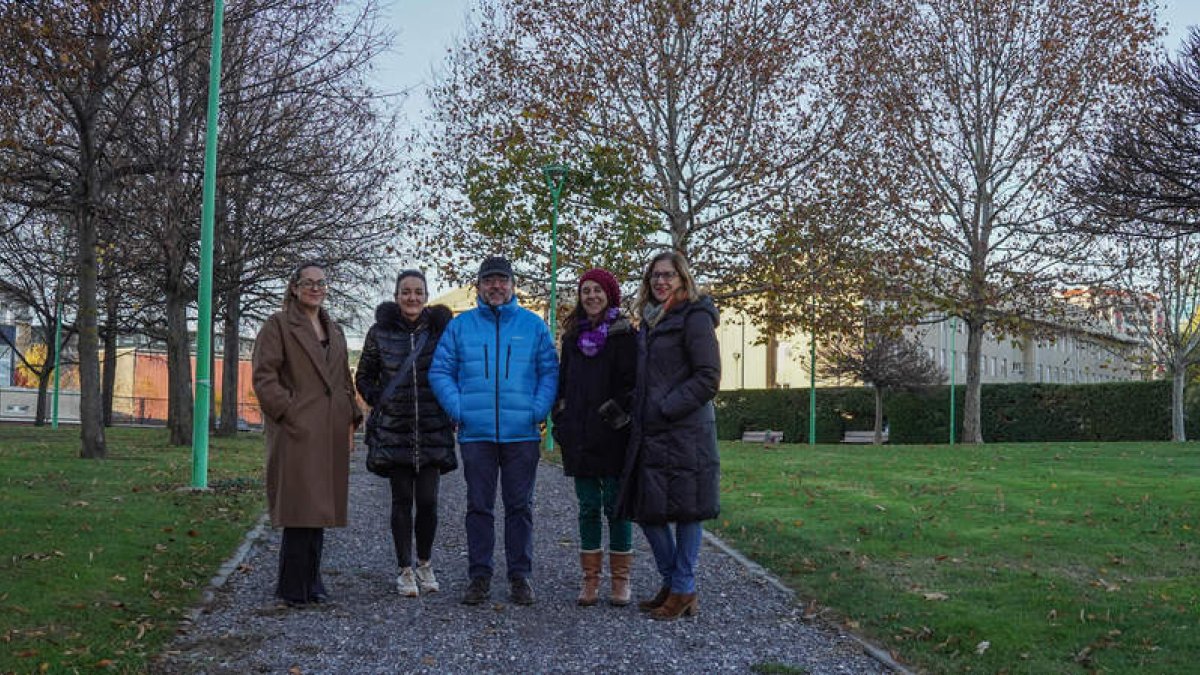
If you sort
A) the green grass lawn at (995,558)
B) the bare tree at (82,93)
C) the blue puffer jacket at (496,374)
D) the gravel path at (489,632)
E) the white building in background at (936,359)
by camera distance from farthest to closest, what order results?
the white building in background at (936,359) → the bare tree at (82,93) → the blue puffer jacket at (496,374) → the green grass lawn at (995,558) → the gravel path at (489,632)

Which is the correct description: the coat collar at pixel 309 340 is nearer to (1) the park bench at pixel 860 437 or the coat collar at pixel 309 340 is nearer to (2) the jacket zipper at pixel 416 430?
(2) the jacket zipper at pixel 416 430

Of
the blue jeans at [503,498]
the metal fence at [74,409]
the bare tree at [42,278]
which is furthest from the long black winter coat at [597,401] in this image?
the metal fence at [74,409]

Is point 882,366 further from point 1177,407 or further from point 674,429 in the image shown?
point 674,429

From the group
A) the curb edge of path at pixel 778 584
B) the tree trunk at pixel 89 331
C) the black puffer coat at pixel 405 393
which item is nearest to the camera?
the curb edge of path at pixel 778 584

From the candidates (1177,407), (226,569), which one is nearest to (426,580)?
(226,569)

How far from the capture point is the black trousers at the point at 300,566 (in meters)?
6.70

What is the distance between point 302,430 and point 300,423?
4cm

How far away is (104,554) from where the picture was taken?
7969 millimetres

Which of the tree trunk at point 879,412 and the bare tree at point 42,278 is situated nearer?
the bare tree at point 42,278

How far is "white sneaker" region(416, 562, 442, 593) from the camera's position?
23.5 ft

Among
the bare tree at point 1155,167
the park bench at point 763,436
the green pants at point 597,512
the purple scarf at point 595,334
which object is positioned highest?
the bare tree at point 1155,167

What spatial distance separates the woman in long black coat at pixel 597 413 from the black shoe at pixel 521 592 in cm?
32

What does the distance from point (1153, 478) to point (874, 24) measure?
52.1 ft

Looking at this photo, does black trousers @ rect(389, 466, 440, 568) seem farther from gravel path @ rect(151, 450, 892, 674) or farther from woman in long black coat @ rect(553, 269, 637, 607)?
woman in long black coat @ rect(553, 269, 637, 607)
